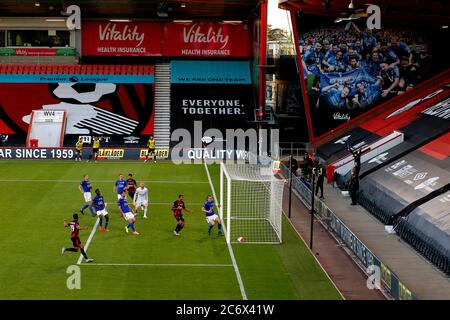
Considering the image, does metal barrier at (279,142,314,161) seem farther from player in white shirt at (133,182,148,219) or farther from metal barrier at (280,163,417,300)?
player in white shirt at (133,182,148,219)

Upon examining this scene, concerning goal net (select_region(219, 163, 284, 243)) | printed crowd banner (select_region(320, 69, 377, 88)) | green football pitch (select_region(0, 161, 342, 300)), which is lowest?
green football pitch (select_region(0, 161, 342, 300))

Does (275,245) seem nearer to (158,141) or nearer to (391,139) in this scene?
(391,139)

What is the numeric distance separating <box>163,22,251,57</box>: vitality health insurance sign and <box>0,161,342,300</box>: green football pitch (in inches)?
913

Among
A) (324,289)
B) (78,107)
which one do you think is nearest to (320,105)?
(78,107)

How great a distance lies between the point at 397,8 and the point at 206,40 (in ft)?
66.5

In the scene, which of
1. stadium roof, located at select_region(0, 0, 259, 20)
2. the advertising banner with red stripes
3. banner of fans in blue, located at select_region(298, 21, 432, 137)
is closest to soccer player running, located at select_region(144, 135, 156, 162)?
the advertising banner with red stripes

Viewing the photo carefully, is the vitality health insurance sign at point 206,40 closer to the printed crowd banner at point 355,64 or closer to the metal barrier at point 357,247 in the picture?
the printed crowd banner at point 355,64

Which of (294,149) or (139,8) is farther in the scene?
(139,8)

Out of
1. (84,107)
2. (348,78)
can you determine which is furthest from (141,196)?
(84,107)

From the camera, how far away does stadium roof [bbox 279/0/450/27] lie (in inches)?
1403

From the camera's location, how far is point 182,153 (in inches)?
1821

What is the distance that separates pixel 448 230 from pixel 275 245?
612cm

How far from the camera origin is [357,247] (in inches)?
894

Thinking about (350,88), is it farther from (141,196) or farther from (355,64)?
(141,196)
